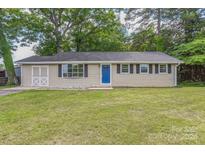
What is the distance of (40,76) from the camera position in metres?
21.5

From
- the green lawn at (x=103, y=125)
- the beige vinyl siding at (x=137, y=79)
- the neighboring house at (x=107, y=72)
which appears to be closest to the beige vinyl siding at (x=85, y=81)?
the neighboring house at (x=107, y=72)

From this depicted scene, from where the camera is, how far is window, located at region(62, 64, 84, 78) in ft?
69.7

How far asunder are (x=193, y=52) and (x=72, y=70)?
10.6 m

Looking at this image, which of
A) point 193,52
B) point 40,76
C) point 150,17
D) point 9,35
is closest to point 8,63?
point 9,35

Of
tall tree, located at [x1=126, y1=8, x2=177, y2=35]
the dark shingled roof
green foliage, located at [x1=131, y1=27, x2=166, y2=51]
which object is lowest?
the dark shingled roof

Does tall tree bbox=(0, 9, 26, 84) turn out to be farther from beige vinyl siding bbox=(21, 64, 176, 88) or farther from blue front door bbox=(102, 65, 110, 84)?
blue front door bbox=(102, 65, 110, 84)

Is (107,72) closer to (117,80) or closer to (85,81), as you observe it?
(117,80)

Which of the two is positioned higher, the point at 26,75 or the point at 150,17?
the point at 150,17

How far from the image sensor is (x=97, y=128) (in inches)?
264

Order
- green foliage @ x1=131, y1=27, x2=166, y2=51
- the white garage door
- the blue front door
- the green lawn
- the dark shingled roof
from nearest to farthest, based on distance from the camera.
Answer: the green lawn < the blue front door < the dark shingled roof < the white garage door < green foliage @ x1=131, y1=27, x2=166, y2=51

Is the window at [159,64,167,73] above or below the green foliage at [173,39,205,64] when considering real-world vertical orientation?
below

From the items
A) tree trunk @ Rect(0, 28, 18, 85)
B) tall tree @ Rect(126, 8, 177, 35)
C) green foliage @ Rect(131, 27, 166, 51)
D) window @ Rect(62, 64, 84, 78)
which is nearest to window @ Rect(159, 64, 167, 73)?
window @ Rect(62, 64, 84, 78)

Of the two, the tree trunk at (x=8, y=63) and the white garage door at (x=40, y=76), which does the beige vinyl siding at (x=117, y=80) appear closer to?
the white garage door at (x=40, y=76)
